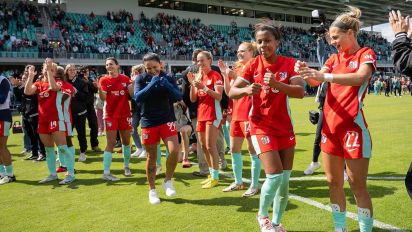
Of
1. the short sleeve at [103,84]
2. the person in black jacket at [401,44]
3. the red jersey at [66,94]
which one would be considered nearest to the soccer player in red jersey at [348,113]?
the person in black jacket at [401,44]

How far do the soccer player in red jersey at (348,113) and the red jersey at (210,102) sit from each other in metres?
2.70

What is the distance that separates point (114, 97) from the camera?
22.2 ft

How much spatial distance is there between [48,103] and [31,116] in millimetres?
2219

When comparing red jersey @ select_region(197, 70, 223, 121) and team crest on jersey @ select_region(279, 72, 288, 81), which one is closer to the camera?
team crest on jersey @ select_region(279, 72, 288, 81)

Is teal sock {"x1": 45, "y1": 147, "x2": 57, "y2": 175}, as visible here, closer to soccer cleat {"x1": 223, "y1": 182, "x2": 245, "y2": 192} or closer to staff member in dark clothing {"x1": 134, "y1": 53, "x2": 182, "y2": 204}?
staff member in dark clothing {"x1": 134, "y1": 53, "x2": 182, "y2": 204}

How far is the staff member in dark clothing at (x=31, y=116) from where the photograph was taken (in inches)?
333

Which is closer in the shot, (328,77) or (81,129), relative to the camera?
(328,77)

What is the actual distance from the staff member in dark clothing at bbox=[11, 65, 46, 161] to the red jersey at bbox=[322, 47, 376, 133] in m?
7.03

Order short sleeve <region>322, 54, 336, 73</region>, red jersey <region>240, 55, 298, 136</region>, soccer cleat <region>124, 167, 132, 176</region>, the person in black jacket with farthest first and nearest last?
soccer cleat <region>124, 167, 132, 176</region> < red jersey <region>240, 55, 298, 136</region> < short sleeve <region>322, 54, 336, 73</region> < the person in black jacket

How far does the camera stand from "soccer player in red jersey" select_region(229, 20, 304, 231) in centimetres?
371

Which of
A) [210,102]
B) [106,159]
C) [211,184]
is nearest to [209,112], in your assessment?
[210,102]

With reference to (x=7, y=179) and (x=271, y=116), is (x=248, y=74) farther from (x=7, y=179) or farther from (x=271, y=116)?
(x=7, y=179)

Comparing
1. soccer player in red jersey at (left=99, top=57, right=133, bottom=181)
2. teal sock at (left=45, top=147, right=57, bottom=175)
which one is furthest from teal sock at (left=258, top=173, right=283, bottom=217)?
teal sock at (left=45, top=147, right=57, bottom=175)

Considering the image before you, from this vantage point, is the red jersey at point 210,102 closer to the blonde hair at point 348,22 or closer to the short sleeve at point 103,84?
the short sleeve at point 103,84
